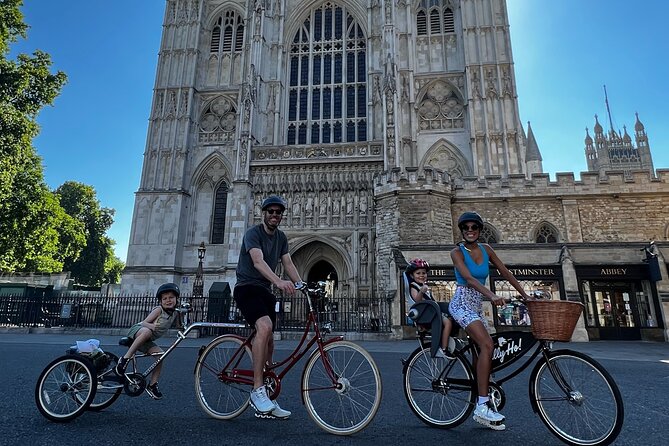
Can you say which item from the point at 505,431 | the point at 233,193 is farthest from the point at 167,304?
the point at 233,193

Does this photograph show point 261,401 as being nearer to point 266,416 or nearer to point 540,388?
point 266,416

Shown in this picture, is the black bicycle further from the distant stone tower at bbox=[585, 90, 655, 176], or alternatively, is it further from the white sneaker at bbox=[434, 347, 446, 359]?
the distant stone tower at bbox=[585, 90, 655, 176]

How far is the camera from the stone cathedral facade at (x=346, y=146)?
15.7 m

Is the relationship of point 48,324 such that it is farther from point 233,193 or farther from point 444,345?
point 444,345

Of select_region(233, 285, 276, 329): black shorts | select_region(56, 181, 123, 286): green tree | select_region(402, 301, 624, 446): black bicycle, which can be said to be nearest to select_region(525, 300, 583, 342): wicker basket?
select_region(402, 301, 624, 446): black bicycle

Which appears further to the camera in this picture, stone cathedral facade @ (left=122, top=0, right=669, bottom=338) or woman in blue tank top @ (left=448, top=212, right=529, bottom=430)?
stone cathedral facade @ (left=122, top=0, right=669, bottom=338)

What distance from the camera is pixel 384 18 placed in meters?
22.4

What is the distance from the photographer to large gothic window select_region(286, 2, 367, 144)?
23219 mm

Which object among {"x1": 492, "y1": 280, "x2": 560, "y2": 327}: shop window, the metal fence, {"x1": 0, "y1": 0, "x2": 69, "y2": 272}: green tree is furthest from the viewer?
{"x1": 0, "y1": 0, "x2": 69, "y2": 272}: green tree

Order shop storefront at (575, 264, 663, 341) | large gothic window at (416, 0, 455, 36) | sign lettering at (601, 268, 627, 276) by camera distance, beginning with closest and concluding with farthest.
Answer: shop storefront at (575, 264, 663, 341) < sign lettering at (601, 268, 627, 276) < large gothic window at (416, 0, 455, 36)

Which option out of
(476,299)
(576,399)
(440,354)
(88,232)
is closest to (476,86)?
(476,299)

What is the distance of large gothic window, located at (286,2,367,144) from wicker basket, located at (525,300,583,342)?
20724mm

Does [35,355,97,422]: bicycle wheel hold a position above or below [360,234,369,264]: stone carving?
below

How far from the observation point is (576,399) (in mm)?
2490
